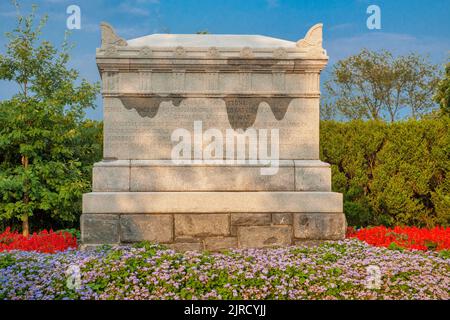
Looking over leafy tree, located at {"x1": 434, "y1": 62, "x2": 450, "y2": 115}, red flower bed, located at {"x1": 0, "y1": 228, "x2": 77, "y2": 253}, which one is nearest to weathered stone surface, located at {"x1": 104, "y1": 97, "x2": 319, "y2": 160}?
red flower bed, located at {"x1": 0, "y1": 228, "x2": 77, "y2": 253}

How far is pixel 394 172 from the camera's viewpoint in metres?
10.2

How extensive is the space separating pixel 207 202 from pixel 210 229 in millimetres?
398

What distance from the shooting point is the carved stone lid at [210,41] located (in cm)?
746

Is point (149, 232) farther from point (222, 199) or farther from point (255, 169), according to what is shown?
point (255, 169)

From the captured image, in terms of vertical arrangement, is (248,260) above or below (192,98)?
below

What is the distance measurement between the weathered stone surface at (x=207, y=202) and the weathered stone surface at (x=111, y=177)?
0.16 metres

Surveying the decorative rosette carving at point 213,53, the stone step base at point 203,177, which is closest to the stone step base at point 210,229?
the stone step base at point 203,177

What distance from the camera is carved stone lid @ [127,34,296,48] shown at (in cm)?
746

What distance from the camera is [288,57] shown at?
7238 mm

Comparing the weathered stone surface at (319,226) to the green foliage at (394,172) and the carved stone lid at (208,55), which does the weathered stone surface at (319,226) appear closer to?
the carved stone lid at (208,55)

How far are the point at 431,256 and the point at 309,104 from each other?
9.19ft

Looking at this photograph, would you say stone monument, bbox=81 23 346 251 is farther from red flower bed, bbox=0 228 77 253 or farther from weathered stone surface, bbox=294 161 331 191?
red flower bed, bbox=0 228 77 253

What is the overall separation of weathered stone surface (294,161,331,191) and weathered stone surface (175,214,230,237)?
4.27ft
